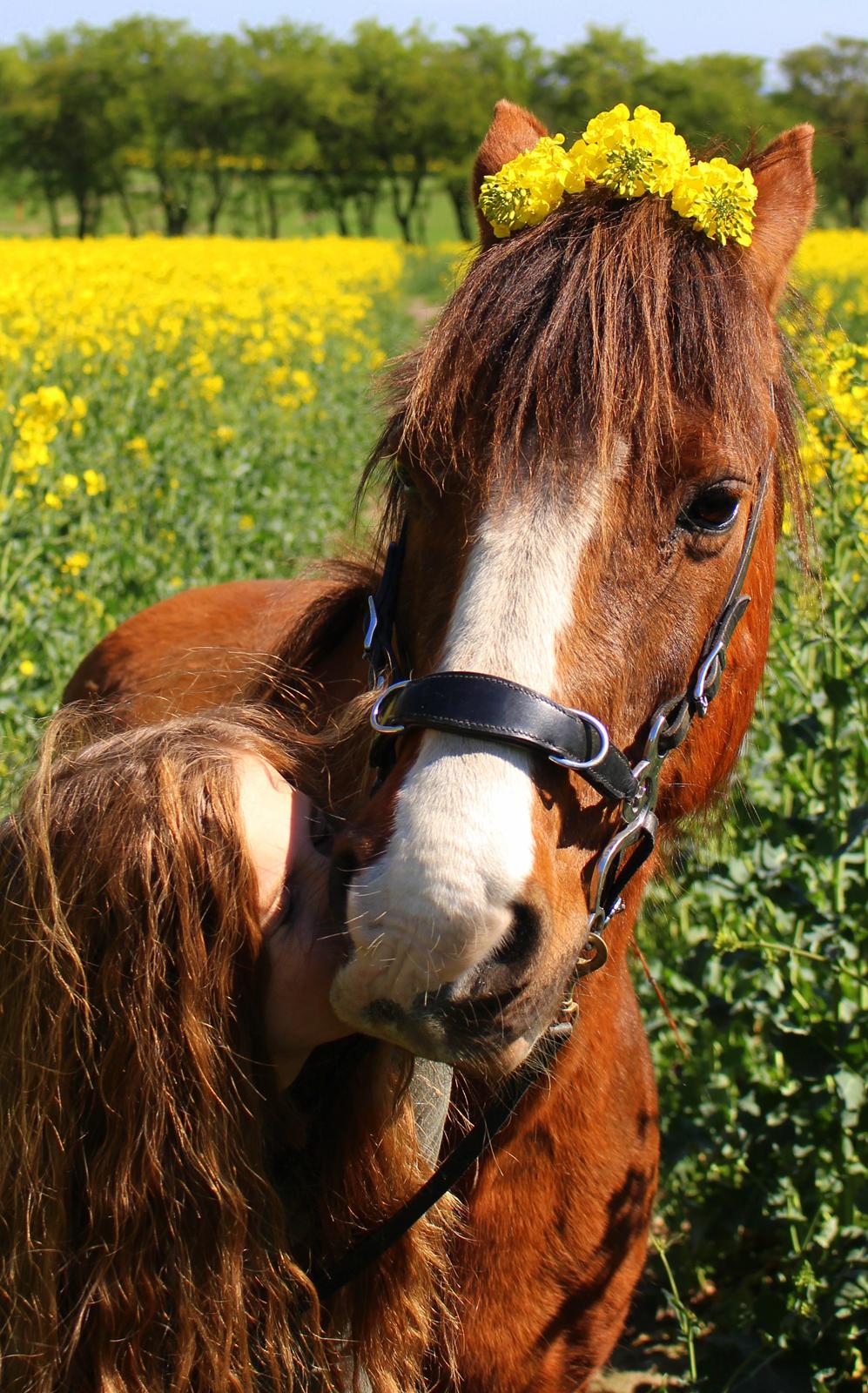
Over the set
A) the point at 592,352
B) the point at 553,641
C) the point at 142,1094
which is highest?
the point at 592,352

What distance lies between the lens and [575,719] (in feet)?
5.05

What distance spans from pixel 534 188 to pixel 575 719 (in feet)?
3.04

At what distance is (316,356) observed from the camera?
37.6 feet

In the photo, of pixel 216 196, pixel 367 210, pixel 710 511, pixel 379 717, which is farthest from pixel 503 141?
pixel 367 210

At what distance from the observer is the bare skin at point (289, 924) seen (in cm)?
159

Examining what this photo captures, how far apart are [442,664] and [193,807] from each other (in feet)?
1.18

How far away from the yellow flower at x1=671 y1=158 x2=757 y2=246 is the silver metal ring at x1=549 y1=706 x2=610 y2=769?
2.76 ft

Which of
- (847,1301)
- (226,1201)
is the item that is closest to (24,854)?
(226,1201)

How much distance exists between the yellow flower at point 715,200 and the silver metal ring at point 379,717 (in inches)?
35.4

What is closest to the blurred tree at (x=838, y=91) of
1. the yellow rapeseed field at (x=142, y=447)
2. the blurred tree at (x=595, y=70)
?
the blurred tree at (x=595, y=70)

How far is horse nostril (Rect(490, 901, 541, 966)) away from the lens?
142 centimetres

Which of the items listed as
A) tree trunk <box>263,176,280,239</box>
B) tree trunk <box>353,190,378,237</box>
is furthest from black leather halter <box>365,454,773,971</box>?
tree trunk <box>353,190,378,237</box>

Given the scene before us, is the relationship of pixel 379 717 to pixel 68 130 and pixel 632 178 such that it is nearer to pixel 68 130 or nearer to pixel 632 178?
pixel 632 178

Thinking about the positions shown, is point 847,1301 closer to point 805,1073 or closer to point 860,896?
point 805,1073
